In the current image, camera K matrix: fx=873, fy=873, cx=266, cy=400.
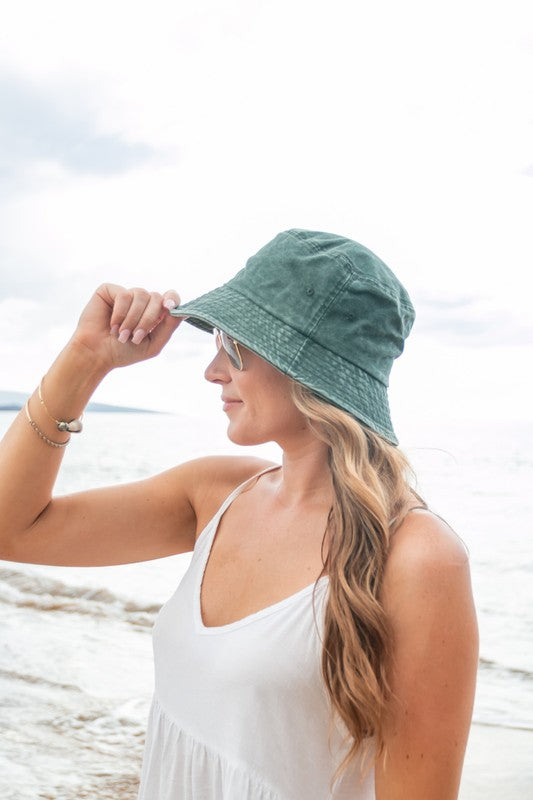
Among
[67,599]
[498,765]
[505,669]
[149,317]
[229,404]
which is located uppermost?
[149,317]

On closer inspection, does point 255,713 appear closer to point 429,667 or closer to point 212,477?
point 429,667

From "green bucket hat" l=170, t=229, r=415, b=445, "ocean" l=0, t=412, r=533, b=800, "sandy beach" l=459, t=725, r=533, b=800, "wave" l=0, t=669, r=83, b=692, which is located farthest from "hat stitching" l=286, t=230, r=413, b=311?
"wave" l=0, t=669, r=83, b=692

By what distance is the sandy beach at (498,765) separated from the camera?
183 inches

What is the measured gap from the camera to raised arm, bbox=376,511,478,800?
61.4 inches

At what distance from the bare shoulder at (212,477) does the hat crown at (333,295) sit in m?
0.48

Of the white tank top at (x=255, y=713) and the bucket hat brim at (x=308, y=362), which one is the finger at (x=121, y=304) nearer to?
the bucket hat brim at (x=308, y=362)

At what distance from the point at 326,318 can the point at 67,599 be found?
7718 millimetres

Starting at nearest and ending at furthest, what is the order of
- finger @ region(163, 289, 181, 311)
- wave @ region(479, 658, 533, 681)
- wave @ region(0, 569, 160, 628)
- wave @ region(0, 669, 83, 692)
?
finger @ region(163, 289, 181, 311) < wave @ region(0, 669, 83, 692) < wave @ region(479, 658, 533, 681) < wave @ region(0, 569, 160, 628)

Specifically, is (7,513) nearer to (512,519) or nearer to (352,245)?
(352,245)

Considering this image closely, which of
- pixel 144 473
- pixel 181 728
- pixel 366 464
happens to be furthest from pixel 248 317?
pixel 144 473

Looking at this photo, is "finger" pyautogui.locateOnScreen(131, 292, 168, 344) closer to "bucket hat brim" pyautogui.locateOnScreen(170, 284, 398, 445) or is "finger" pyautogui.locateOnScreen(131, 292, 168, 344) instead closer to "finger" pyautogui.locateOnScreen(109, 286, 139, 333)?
"finger" pyautogui.locateOnScreen(109, 286, 139, 333)

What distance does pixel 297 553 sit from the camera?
73.0 inches

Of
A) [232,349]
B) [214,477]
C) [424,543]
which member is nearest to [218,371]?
[232,349]

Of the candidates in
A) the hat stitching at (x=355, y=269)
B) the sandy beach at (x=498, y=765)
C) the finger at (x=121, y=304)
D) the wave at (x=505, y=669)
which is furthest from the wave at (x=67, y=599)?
the hat stitching at (x=355, y=269)
